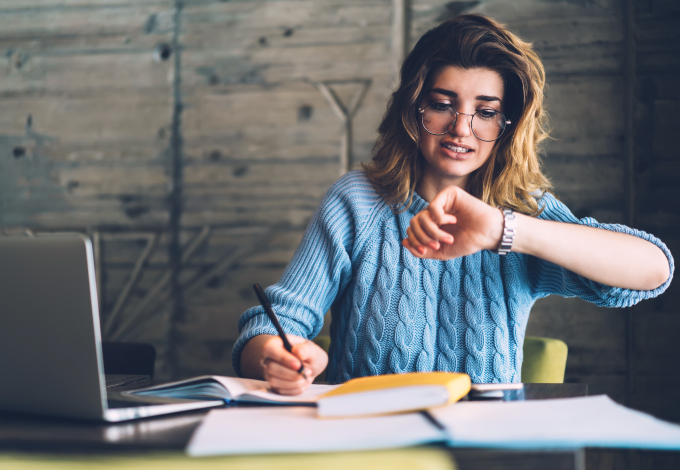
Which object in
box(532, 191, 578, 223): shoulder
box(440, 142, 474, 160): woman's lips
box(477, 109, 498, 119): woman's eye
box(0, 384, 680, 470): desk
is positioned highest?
box(477, 109, 498, 119): woman's eye

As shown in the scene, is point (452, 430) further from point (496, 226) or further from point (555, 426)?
point (496, 226)

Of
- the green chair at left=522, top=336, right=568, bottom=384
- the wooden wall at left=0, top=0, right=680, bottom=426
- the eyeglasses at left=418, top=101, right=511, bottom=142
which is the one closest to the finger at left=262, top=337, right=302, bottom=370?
the eyeglasses at left=418, top=101, right=511, bottom=142

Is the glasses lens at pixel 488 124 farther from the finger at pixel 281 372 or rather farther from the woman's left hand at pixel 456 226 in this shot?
the finger at pixel 281 372

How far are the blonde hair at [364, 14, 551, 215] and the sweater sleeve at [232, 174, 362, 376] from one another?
0.14 metres

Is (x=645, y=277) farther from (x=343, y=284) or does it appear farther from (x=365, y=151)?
(x=365, y=151)

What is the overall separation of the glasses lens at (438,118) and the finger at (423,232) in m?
0.45

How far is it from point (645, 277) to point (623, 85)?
4.58 feet

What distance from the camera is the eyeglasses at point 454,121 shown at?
1272 mm

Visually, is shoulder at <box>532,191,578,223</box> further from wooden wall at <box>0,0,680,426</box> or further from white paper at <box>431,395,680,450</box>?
wooden wall at <box>0,0,680,426</box>

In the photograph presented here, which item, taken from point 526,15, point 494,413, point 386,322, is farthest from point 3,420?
point 526,15

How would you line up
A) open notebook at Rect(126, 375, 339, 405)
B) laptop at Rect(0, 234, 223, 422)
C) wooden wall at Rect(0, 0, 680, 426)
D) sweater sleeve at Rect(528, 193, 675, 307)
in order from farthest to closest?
wooden wall at Rect(0, 0, 680, 426) → sweater sleeve at Rect(528, 193, 675, 307) → open notebook at Rect(126, 375, 339, 405) → laptop at Rect(0, 234, 223, 422)

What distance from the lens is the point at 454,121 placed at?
1.26 m

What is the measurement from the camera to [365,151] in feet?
7.52

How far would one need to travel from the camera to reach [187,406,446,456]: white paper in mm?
467
